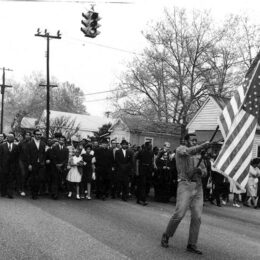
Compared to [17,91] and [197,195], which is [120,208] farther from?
[17,91]

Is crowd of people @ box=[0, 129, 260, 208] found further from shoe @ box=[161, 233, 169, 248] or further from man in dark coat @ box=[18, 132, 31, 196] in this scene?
shoe @ box=[161, 233, 169, 248]

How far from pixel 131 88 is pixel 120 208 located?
27138mm

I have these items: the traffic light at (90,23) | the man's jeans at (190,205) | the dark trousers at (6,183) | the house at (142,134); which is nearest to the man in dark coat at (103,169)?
the dark trousers at (6,183)

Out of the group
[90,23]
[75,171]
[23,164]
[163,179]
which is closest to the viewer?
[23,164]

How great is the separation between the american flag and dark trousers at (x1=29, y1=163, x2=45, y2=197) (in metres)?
7.69

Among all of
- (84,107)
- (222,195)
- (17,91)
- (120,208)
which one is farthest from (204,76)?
(84,107)

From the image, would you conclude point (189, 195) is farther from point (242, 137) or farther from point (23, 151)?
point (23, 151)

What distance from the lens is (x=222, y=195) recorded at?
15.6 m

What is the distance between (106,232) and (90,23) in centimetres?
856

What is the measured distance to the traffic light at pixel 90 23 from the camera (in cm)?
1490

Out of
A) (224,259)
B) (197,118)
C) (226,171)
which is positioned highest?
(197,118)

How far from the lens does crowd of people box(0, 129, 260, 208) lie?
1317 centimetres

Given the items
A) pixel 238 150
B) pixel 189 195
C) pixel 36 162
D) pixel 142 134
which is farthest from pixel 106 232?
pixel 142 134

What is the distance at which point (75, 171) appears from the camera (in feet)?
44.8
